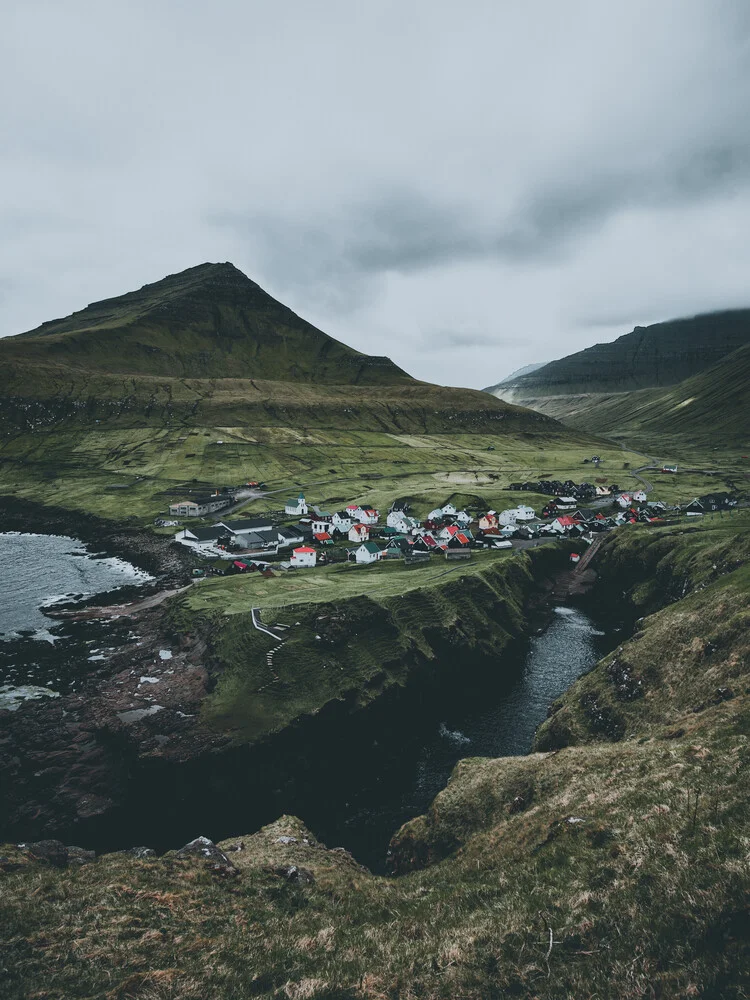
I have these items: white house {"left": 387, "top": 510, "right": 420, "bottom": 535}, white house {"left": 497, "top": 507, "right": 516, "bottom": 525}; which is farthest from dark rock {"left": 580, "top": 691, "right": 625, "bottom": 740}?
white house {"left": 497, "top": 507, "right": 516, "bottom": 525}

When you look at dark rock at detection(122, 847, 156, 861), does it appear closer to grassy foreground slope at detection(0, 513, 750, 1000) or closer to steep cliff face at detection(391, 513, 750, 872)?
grassy foreground slope at detection(0, 513, 750, 1000)

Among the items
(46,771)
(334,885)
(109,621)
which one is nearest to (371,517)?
(109,621)

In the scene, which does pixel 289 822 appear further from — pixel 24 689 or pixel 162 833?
pixel 24 689

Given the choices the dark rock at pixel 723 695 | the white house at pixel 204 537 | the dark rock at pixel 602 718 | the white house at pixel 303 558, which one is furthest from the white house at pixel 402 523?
the dark rock at pixel 723 695

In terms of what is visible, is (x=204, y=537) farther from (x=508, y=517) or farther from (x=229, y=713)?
(x=508, y=517)

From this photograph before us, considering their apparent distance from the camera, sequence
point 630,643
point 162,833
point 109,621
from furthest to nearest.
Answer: point 109,621 → point 630,643 → point 162,833

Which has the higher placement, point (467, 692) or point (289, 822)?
point (289, 822)
